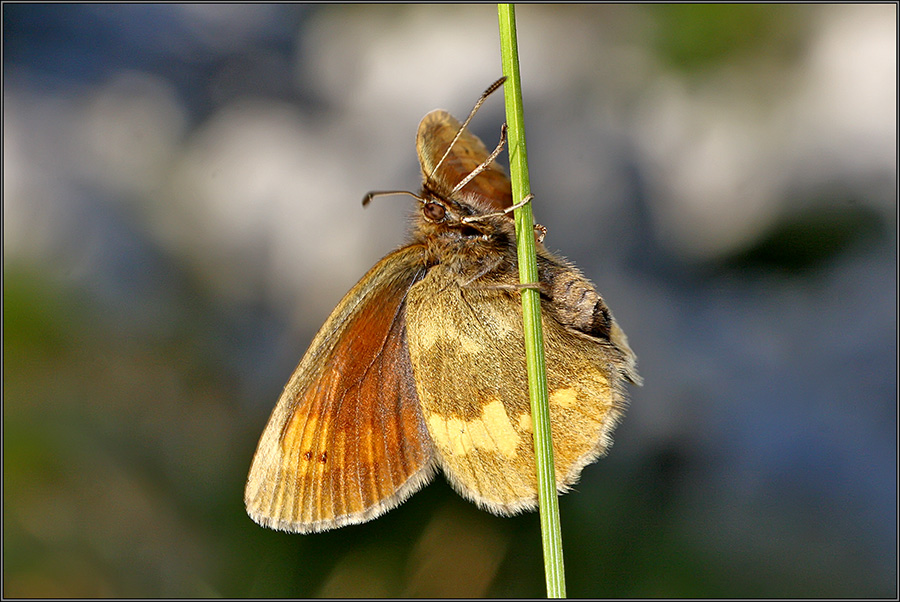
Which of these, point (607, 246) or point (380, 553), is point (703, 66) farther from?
point (380, 553)

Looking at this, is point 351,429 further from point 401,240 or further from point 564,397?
point 401,240

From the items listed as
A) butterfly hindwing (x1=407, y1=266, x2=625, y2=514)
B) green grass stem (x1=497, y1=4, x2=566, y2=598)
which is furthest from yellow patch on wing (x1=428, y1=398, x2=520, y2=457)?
green grass stem (x1=497, y1=4, x2=566, y2=598)

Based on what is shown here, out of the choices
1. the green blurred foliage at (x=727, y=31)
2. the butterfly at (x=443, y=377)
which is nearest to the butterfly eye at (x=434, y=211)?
the butterfly at (x=443, y=377)

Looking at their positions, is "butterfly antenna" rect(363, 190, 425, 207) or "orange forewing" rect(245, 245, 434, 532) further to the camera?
"orange forewing" rect(245, 245, 434, 532)

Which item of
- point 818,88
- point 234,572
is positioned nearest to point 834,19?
point 818,88

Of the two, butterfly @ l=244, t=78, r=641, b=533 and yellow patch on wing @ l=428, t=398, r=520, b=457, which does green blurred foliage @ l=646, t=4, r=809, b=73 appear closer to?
butterfly @ l=244, t=78, r=641, b=533

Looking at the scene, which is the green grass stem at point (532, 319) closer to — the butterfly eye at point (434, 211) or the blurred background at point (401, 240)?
the butterfly eye at point (434, 211)
